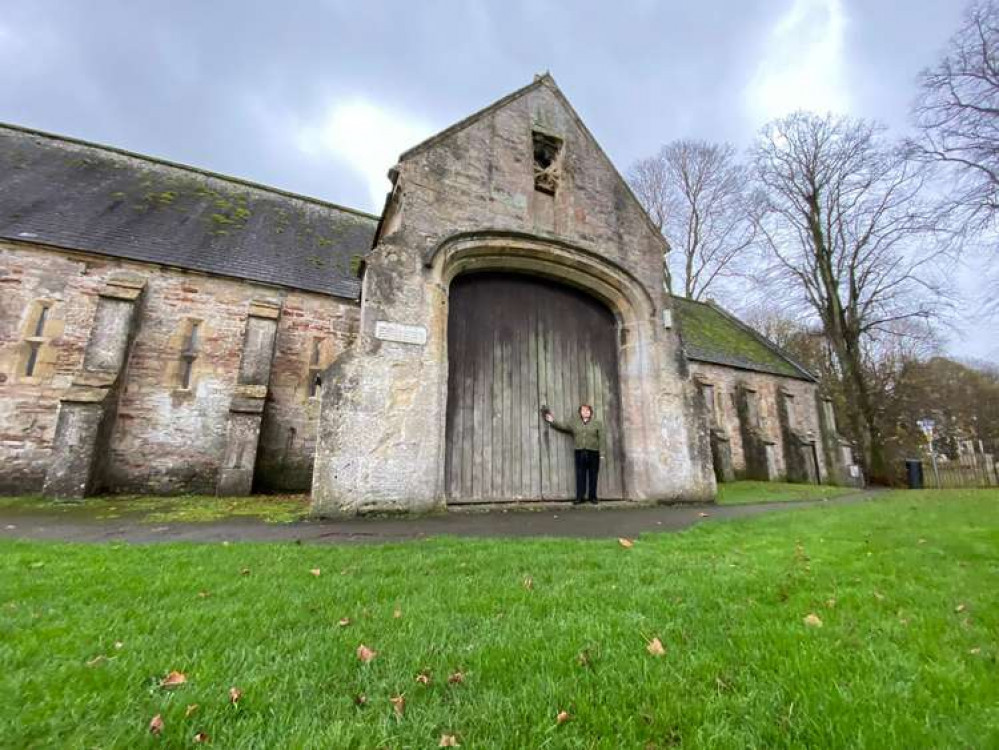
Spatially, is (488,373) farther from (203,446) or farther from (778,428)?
(778,428)

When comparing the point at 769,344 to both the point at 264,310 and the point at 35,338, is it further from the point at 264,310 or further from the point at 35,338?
the point at 35,338

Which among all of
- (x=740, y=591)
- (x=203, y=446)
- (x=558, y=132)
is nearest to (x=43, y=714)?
(x=740, y=591)

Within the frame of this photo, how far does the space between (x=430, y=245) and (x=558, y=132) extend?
4.01 m

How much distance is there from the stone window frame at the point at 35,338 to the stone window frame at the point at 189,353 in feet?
8.93

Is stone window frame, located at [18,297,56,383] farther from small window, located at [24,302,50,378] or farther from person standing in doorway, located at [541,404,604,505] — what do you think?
person standing in doorway, located at [541,404,604,505]

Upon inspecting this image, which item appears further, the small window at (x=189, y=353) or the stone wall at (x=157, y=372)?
the small window at (x=189, y=353)

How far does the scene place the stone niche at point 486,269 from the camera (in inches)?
238

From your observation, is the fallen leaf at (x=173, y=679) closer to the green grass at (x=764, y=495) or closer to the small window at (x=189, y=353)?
the green grass at (x=764, y=495)

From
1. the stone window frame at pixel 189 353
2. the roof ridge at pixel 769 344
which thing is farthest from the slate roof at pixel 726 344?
the stone window frame at pixel 189 353

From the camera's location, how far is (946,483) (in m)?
19.0

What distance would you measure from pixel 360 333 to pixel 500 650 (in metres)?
5.07

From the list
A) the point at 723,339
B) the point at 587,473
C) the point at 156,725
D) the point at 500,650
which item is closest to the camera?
the point at 156,725

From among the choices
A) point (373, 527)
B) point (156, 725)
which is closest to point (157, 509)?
point (373, 527)

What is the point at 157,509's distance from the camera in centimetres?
758
